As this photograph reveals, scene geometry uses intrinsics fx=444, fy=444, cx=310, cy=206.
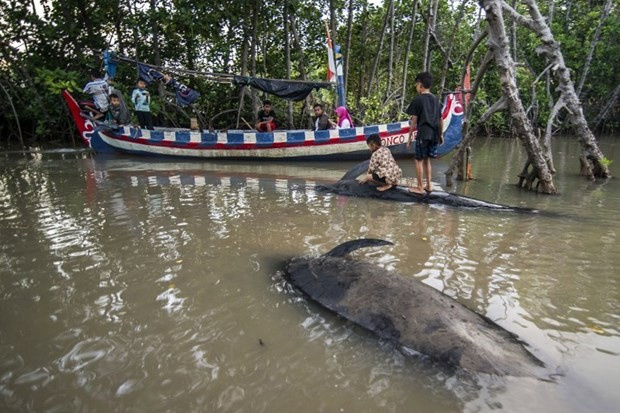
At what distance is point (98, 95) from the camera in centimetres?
1198

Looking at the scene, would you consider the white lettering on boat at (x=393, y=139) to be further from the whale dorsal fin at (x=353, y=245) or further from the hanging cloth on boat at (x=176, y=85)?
the whale dorsal fin at (x=353, y=245)

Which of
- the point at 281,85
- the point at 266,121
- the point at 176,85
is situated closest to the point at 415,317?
the point at 281,85

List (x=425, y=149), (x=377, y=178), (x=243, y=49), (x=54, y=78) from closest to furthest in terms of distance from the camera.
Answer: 1. (x=425, y=149)
2. (x=377, y=178)
3. (x=54, y=78)
4. (x=243, y=49)

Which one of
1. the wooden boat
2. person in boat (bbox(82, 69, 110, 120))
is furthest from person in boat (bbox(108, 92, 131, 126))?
the wooden boat

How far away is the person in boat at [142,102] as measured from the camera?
1183 centimetres

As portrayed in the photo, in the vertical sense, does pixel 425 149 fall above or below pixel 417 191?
above

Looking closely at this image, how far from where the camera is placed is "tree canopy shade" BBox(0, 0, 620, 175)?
14.6 m

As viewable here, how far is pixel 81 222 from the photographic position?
17.7ft

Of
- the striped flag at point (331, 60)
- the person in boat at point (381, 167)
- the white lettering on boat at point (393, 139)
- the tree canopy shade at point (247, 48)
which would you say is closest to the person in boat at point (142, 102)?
the tree canopy shade at point (247, 48)

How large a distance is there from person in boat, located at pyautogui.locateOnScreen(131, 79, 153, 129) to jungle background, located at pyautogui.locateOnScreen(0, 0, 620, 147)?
55.6 inches

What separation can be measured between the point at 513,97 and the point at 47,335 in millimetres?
7034

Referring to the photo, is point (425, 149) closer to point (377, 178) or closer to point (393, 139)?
point (377, 178)

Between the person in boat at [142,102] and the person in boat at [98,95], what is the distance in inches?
28.9

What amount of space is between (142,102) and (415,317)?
11.2 m
